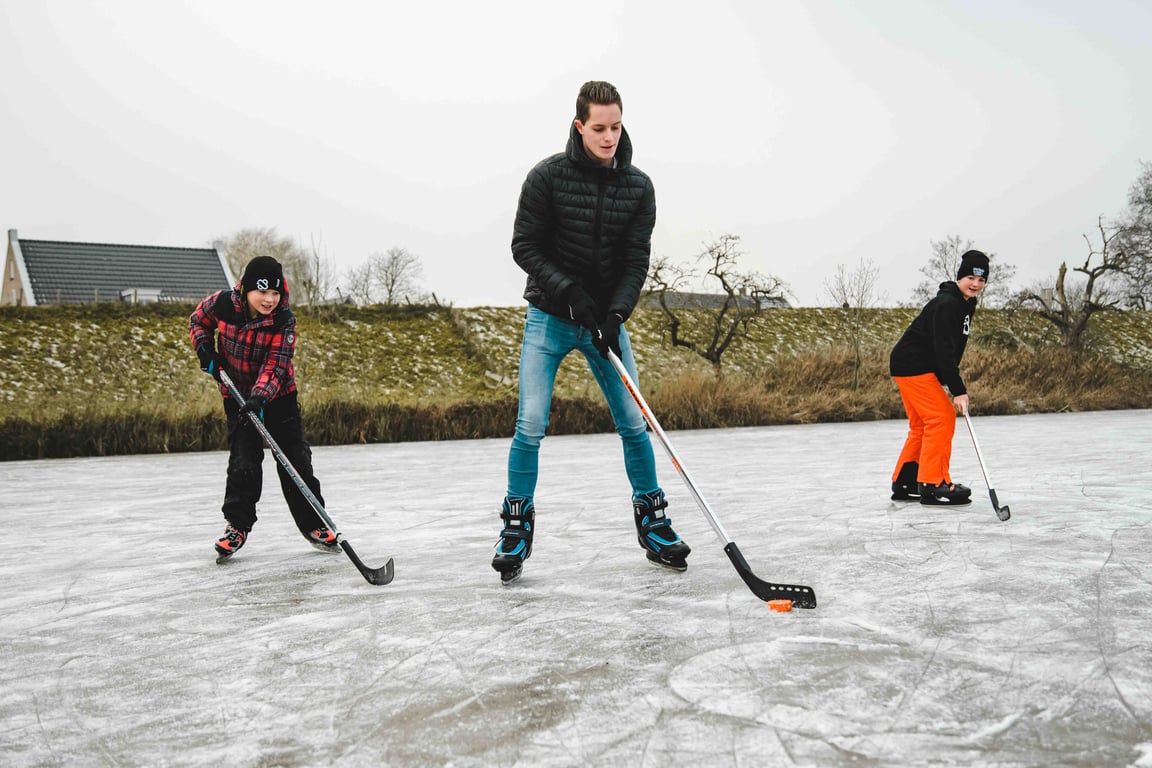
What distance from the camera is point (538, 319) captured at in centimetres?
392

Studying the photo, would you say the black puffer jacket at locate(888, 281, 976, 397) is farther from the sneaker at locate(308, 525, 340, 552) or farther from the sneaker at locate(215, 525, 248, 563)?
the sneaker at locate(215, 525, 248, 563)

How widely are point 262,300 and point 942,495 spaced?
13.4 ft

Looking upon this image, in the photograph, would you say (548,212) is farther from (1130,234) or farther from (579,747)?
(1130,234)

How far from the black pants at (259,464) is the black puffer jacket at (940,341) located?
3.53 m

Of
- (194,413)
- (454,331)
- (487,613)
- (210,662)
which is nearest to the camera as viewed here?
(210,662)

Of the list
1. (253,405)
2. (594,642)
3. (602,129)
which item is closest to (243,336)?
(253,405)

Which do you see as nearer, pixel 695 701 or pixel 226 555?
pixel 695 701

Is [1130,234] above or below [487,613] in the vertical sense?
above

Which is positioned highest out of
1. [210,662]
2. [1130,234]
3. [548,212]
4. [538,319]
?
[1130,234]

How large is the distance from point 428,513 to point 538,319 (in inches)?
95.6

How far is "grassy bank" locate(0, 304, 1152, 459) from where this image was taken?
12.9m

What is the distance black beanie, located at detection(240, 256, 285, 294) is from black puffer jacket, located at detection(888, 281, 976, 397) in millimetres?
3642

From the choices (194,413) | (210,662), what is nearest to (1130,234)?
(194,413)

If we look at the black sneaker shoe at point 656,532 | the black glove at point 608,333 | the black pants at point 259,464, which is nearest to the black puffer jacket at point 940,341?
the black sneaker shoe at point 656,532
